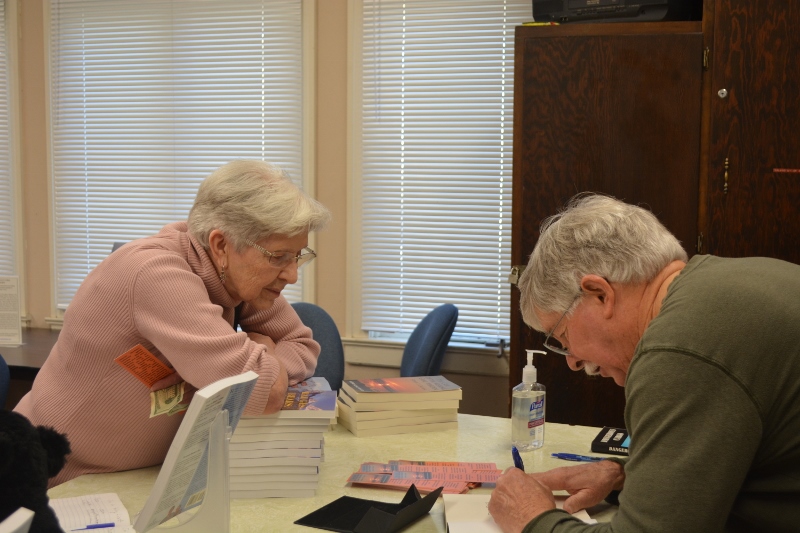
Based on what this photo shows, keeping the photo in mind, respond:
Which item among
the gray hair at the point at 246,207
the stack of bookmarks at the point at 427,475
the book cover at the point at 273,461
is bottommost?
the stack of bookmarks at the point at 427,475

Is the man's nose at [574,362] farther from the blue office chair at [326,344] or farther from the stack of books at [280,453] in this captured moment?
the blue office chair at [326,344]

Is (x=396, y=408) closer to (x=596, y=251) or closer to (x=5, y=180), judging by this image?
(x=596, y=251)

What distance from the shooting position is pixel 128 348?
6.02 feet

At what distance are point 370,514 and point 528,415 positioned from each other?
23.5 inches

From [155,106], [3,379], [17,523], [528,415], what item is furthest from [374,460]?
[155,106]

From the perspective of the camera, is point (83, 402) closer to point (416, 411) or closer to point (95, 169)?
point (416, 411)

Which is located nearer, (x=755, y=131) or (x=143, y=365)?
(x=143, y=365)

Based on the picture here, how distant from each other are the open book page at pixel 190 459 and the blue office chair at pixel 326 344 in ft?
6.13

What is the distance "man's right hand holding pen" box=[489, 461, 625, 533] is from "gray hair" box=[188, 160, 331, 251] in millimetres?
796

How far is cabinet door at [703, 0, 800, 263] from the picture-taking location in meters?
2.90

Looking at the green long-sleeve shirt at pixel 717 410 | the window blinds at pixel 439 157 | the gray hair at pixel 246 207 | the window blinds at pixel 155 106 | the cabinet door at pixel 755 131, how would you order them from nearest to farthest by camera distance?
the green long-sleeve shirt at pixel 717 410 < the gray hair at pixel 246 207 < the cabinet door at pixel 755 131 < the window blinds at pixel 439 157 < the window blinds at pixel 155 106

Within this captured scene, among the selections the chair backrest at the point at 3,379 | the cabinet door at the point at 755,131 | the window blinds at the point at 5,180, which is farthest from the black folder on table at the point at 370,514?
the window blinds at the point at 5,180

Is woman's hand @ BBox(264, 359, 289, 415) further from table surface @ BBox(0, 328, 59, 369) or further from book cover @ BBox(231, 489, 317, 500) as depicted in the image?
table surface @ BBox(0, 328, 59, 369)

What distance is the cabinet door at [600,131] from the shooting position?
9.98 ft
